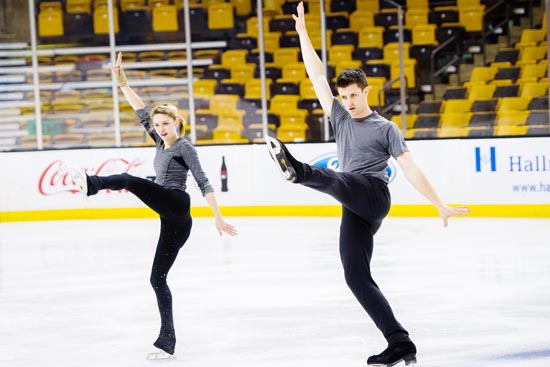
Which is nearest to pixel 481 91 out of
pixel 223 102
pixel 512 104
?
pixel 512 104

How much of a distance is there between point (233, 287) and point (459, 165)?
20.8ft

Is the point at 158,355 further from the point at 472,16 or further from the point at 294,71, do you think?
the point at 472,16

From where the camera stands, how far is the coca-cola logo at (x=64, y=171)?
15625 millimetres

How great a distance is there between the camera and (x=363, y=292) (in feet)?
16.6

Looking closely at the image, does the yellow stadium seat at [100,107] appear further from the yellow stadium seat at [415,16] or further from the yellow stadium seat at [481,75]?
the yellow stadium seat at [481,75]

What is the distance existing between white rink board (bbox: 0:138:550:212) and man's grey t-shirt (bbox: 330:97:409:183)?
29.3 ft

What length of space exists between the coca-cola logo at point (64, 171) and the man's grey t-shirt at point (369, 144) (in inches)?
423

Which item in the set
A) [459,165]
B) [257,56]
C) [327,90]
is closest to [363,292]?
[327,90]

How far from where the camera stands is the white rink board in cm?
1373

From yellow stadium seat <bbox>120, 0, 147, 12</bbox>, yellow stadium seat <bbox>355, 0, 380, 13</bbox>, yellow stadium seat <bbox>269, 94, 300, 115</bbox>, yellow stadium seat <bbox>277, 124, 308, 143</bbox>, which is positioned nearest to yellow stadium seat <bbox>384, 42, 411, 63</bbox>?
yellow stadium seat <bbox>355, 0, 380, 13</bbox>

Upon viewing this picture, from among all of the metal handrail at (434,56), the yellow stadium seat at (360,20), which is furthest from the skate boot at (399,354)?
the yellow stadium seat at (360,20)

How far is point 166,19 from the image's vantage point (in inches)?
695

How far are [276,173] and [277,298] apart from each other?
7.16 m

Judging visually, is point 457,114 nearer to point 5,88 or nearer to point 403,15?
point 403,15
